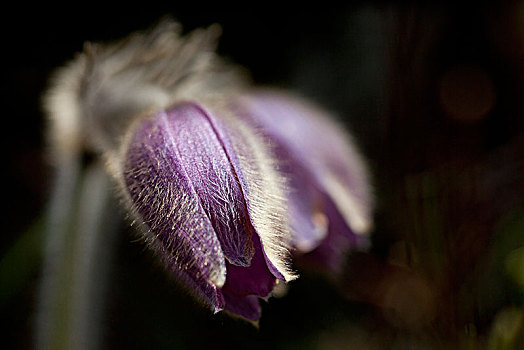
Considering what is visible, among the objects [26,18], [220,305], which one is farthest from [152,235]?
[26,18]

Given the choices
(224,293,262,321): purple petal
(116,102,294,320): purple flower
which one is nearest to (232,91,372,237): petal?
(116,102,294,320): purple flower

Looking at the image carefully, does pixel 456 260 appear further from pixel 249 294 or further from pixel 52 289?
pixel 52 289

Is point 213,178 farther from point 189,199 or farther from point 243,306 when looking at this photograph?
point 243,306

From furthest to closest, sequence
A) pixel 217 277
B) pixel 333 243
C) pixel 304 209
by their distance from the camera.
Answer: pixel 333 243, pixel 304 209, pixel 217 277

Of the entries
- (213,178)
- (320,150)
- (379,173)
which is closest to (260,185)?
(213,178)

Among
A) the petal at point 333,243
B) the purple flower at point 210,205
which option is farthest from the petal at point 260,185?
the petal at point 333,243

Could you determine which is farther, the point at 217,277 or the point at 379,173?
the point at 379,173
